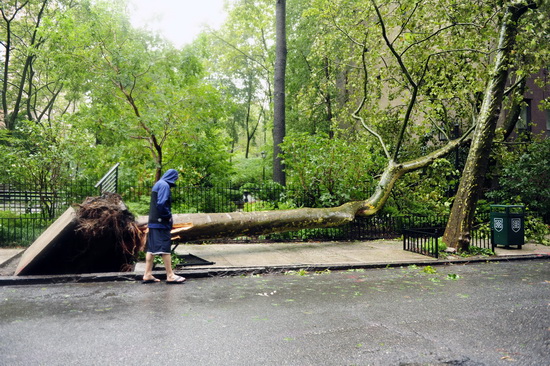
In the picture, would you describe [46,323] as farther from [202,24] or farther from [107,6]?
[202,24]

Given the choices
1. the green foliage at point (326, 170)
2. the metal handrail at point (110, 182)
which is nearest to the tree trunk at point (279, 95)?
the green foliage at point (326, 170)

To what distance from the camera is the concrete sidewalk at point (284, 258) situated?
23.9 feet

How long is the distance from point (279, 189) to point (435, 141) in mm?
8467

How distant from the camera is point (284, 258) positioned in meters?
9.17

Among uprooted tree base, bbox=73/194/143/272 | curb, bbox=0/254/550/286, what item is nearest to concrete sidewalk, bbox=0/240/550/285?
curb, bbox=0/254/550/286

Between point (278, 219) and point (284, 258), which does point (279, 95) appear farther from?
point (284, 258)

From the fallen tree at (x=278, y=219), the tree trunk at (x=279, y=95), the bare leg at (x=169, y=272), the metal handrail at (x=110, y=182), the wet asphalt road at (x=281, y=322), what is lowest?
the wet asphalt road at (x=281, y=322)

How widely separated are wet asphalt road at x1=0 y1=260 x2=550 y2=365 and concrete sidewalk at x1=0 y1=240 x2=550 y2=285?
31cm

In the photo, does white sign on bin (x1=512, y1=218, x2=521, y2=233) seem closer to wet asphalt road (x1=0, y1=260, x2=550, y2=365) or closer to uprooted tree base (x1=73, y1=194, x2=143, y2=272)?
wet asphalt road (x1=0, y1=260, x2=550, y2=365)

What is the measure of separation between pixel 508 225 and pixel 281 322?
8719mm

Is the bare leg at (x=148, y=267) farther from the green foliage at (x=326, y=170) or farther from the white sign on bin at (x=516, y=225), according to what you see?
Result: the white sign on bin at (x=516, y=225)

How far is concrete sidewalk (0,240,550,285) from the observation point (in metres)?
7.28

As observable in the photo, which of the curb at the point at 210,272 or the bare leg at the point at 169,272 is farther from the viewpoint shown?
the bare leg at the point at 169,272

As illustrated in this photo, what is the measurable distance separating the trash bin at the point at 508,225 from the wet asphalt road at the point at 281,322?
3.69 m
